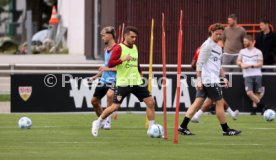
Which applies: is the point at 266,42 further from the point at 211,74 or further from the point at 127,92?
the point at 127,92

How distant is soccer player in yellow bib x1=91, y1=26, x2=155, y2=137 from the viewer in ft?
59.2

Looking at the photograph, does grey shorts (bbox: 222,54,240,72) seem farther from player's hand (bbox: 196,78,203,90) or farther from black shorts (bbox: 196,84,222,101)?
player's hand (bbox: 196,78,203,90)

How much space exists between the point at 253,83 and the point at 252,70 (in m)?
0.33

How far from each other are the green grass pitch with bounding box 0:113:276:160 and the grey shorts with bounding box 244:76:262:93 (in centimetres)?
249

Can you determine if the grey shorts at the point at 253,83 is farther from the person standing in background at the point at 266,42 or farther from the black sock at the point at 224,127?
the black sock at the point at 224,127

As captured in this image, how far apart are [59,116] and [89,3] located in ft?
48.5

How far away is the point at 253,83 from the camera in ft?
82.3

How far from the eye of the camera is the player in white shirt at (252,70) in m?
25.0

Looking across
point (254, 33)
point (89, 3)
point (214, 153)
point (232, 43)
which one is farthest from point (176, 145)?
point (89, 3)

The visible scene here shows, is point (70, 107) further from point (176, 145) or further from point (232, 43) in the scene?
point (176, 145)

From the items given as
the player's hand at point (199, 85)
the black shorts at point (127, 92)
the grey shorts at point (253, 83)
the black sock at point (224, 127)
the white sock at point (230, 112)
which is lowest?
the white sock at point (230, 112)

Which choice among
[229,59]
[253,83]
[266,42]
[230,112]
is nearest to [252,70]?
[253,83]

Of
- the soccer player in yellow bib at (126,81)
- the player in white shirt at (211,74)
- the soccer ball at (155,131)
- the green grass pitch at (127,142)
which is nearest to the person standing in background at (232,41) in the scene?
the green grass pitch at (127,142)

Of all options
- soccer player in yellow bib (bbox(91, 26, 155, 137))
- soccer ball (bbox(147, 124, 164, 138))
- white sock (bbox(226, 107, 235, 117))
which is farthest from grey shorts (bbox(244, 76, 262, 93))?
soccer ball (bbox(147, 124, 164, 138))
